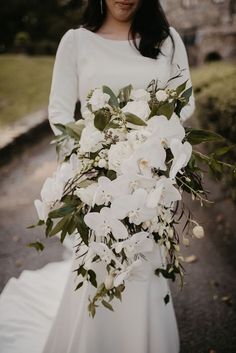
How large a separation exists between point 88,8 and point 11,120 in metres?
5.68

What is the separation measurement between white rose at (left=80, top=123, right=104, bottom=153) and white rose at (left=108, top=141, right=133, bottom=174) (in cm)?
9

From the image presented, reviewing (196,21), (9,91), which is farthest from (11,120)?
(196,21)

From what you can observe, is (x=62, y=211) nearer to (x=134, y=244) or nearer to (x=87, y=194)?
(x=87, y=194)

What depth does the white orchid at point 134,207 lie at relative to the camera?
4.44ft

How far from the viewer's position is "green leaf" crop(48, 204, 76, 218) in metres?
1.51

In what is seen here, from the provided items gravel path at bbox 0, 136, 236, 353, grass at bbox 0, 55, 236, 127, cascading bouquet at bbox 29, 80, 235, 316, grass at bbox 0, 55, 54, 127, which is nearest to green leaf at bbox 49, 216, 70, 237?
cascading bouquet at bbox 29, 80, 235, 316

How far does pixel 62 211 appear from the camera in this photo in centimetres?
152

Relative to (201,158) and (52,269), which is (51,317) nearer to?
(52,269)

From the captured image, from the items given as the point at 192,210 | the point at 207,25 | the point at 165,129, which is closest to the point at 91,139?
the point at 165,129

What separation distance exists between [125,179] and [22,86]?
414 inches

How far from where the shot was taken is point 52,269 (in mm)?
3301

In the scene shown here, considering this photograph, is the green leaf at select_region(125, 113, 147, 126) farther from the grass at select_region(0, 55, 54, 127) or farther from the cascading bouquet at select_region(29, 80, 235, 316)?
the grass at select_region(0, 55, 54, 127)

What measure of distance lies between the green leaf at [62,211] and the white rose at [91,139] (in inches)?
9.3

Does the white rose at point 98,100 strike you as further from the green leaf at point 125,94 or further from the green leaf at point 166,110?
the green leaf at point 166,110
